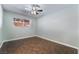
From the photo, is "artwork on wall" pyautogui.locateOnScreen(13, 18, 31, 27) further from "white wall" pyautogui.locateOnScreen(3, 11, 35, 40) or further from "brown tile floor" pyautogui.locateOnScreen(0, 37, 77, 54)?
"brown tile floor" pyautogui.locateOnScreen(0, 37, 77, 54)

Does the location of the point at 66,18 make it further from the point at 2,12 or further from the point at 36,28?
the point at 2,12

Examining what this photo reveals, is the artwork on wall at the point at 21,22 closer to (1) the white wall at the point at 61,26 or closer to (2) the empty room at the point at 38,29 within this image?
(2) the empty room at the point at 38,29

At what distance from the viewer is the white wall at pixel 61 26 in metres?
1.66

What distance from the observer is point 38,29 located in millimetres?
1678

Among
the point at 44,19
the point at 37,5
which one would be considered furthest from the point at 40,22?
the point at 37,5

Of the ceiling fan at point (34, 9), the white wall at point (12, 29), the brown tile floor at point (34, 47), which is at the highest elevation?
the ceiling fan at point (34, 9)

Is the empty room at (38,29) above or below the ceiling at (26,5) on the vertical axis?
below

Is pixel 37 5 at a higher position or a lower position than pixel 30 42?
higher

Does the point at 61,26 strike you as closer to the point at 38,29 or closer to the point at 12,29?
the point at 38,29

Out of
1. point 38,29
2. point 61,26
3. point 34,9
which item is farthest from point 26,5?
point 61,26

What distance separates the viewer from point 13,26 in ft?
5.42

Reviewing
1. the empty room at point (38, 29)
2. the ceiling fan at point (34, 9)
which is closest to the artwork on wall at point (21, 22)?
the empty room at point (38, 29)

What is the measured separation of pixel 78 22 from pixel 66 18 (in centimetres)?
12
